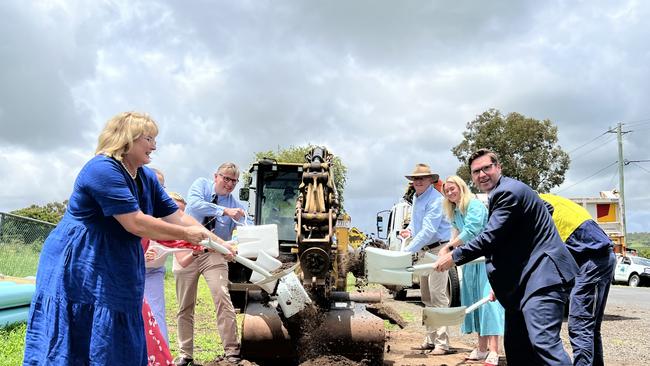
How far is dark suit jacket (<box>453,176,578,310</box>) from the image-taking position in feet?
11.8

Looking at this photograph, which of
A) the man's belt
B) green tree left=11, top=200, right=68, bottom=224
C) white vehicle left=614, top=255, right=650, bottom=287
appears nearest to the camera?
the man's belt

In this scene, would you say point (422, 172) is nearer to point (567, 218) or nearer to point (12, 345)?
point (567, 218)

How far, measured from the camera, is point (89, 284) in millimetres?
2592

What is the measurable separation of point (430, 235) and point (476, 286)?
79cm

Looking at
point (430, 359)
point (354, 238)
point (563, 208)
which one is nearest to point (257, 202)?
point (430, 359)

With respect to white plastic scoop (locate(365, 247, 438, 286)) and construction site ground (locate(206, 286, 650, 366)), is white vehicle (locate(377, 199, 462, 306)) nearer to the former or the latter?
construction site ground (locate(206, 286, 650, 366))

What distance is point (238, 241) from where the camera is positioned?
4.61 metres

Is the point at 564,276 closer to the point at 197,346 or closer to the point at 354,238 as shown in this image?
the point at 197,346

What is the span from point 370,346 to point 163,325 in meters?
1.89

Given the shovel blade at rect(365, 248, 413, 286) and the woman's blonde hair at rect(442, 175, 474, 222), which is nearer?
the shovel blade at rect(365, 248, 413, 286)

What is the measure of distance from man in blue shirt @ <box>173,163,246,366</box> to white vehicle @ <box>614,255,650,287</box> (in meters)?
20.6

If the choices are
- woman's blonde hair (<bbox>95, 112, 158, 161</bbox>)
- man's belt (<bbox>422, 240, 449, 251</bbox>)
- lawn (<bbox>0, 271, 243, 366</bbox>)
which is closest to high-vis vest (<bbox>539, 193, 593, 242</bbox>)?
man's belt (<bbox>422, 240, 449, 251</bbox>)

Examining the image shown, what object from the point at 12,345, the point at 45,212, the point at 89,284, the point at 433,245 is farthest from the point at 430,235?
the point at 45,212

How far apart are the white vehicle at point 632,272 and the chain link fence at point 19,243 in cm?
2046
